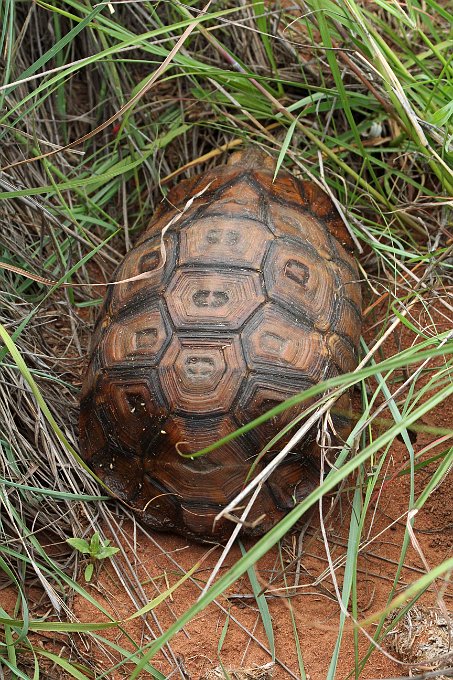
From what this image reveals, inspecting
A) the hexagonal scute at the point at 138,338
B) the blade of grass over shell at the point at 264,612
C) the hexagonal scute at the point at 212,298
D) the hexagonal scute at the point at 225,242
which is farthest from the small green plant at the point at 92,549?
the hexagonal scute at the point at 225,242

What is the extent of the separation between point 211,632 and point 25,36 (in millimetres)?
2017

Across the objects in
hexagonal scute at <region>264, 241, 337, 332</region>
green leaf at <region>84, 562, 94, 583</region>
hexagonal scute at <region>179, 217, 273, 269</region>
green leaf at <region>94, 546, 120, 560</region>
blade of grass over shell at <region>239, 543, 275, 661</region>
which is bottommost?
blade of grass over shell at <region>239, 543, 275, 661</region>

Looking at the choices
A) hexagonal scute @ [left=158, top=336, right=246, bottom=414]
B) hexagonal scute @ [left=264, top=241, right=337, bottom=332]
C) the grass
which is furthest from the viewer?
hexagonal scute @ [left=264, top=241, right=337, bottom=332]

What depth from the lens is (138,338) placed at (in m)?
2.23

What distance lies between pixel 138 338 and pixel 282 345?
0.40 metres

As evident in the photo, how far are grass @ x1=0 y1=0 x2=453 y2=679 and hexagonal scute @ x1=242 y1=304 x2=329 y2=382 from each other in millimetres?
160

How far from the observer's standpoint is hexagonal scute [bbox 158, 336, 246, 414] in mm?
2113

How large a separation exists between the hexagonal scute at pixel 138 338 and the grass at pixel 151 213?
0.64 ft

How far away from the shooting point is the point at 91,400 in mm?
2328

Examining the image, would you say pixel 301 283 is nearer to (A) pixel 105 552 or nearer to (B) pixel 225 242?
(B) pixel 225 242

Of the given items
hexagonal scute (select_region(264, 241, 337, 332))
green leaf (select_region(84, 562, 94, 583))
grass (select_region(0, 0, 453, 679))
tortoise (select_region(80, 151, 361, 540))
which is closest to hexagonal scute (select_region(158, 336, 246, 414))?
tortoise (select_region(80, 151, 361, 540))

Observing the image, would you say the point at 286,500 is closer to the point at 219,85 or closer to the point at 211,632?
the point at 211,632

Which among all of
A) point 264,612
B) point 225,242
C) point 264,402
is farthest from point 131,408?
point 264,612

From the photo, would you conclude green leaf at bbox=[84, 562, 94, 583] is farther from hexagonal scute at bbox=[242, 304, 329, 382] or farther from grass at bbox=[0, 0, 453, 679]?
hexagonal scute at bbox=[242, 304, 329, 382]
